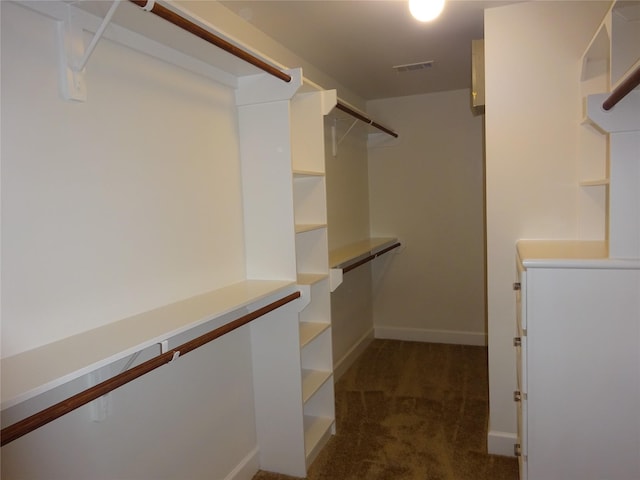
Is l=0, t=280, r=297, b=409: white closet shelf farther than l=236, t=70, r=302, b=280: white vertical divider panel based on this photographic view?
No

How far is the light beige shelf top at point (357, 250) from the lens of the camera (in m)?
3.11

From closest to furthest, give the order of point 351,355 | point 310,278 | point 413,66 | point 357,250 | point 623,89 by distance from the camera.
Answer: point 623,89 < point 310,278 < point 413,66 < point 357,250 < point 351,355

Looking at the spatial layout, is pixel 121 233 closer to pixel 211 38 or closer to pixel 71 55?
pixel 71 55

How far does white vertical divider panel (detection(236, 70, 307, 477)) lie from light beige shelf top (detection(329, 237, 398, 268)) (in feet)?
2.13

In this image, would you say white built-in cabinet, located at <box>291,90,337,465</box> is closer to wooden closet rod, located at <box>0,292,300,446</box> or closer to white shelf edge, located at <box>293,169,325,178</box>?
white shelf edge, located at <box>293,169,325,178</box>

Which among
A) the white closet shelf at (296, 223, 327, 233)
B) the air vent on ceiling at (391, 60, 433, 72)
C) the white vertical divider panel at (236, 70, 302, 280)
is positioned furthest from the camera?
the air vent on ceiling at (391, 60, 433, 72)

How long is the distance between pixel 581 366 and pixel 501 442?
102 cm

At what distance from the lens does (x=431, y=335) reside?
4527 millimetres

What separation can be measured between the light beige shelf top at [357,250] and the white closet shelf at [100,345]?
1.22 metres

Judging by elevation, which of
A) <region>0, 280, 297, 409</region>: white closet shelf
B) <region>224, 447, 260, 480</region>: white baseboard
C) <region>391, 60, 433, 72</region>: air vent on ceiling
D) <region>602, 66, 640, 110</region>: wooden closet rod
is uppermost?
<region>391, 60, 433, 72</region>: air vent on ceiling

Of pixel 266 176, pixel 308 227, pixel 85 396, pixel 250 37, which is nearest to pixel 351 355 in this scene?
pixel 308 227

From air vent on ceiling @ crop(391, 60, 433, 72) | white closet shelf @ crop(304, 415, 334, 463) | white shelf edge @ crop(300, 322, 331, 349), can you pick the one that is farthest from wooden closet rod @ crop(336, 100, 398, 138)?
white closet shelf @ crop(304, 415, 334, 463)

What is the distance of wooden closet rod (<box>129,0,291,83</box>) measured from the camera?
136 cm

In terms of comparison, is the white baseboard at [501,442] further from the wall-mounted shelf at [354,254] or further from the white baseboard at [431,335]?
the white baseboard at [431,335]
